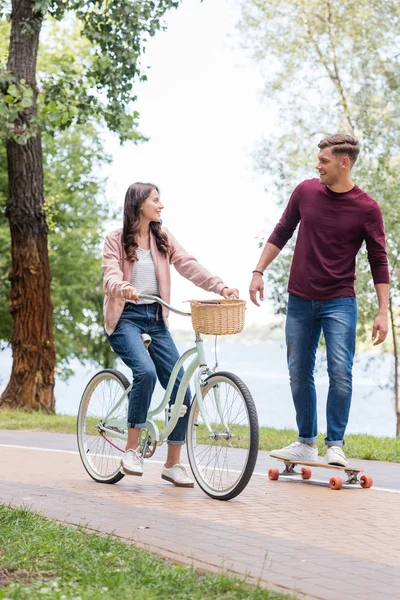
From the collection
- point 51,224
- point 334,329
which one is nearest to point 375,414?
point 51,224

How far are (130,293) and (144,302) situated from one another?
1.89 feet

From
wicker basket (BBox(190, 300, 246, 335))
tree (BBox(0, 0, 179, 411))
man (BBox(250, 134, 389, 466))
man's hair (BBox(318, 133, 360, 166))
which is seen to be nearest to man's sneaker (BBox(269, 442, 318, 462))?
man (BBox(250, 134, 389, 466))

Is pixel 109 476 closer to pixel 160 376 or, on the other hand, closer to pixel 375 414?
pixel 160 376

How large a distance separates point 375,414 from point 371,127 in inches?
1961

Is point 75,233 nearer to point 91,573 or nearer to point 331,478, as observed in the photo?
point 331,478

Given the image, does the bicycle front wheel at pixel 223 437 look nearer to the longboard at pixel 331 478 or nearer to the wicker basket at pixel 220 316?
the wicker basket at pixel 220 316

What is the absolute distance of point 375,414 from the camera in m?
71.8

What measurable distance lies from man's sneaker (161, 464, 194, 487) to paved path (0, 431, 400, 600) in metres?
0.07

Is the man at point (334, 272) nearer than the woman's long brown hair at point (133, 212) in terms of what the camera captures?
No

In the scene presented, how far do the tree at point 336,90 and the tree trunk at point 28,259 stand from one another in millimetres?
7302

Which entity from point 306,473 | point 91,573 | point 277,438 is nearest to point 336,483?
point 306,473

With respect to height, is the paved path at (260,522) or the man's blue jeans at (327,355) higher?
the man's blue jeans at (327,355)

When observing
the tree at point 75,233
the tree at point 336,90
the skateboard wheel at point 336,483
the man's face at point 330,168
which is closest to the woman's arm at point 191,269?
the man's face at point 330,168

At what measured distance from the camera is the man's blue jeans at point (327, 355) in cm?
767
